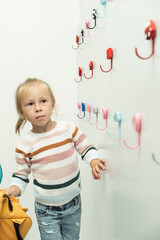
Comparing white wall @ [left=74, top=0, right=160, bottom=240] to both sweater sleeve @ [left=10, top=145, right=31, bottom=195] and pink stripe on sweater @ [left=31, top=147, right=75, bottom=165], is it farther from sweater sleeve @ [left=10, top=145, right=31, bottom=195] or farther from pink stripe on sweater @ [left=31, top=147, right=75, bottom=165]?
sweater sleeve @ [left=10, top=145, right=31, bottom=195]

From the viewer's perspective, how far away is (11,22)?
3.85ft

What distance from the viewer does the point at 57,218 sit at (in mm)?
856

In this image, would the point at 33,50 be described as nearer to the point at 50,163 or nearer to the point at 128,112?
the point at 50,163

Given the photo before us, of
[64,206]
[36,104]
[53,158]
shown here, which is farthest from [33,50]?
[64,206]

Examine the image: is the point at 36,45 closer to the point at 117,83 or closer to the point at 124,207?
the point at 117,83

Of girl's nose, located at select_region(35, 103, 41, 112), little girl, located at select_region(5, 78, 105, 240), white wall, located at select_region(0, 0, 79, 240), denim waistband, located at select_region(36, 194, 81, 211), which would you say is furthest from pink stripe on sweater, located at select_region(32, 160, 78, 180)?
white wall, located at select_region(0, 0, 79, 240)

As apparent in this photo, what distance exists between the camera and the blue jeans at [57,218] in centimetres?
84

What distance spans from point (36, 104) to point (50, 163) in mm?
230

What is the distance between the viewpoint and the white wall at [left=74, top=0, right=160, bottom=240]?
0.43 m

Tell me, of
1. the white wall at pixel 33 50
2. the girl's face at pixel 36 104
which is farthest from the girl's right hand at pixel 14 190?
the white wall at pixel 33 50

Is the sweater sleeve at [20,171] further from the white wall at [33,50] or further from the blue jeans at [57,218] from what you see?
the white wall at [33,50]

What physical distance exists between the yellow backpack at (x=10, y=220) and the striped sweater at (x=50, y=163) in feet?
0.51

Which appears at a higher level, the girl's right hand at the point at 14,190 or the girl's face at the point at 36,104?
the girl's face at the point at 36,104

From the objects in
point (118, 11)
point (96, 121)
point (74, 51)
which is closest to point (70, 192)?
point (96, 121)
